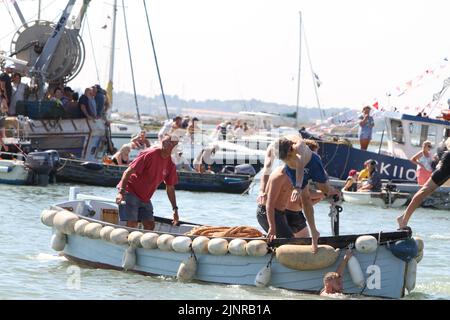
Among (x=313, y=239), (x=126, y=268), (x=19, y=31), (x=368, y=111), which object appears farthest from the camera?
(x=19, y=31)

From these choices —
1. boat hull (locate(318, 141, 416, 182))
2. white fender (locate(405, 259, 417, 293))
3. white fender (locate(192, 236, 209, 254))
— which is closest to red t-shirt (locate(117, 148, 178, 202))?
white fender (locate(192, 236, 209, 254))

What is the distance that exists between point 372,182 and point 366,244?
14788 millimetres

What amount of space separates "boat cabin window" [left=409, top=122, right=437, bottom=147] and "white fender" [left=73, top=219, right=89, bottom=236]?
55.1 ft

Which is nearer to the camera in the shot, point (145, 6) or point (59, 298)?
point (59, 298)

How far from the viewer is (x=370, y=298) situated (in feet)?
38.4

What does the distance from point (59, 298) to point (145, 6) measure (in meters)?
29.8

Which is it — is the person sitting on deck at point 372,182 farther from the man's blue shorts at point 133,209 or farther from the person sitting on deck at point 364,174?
the man's blue shorts at point 133,209

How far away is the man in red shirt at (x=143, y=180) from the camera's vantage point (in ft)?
43.7

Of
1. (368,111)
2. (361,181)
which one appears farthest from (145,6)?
(361,181)

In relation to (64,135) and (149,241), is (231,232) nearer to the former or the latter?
(149,241)

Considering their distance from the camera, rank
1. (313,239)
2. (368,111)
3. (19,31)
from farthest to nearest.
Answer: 1. (19,31)
2. (368,111)
3. (313,239)

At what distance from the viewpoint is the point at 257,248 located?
12039 mm

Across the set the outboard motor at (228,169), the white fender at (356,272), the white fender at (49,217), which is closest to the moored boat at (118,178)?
the outboard motor at (228,169)
